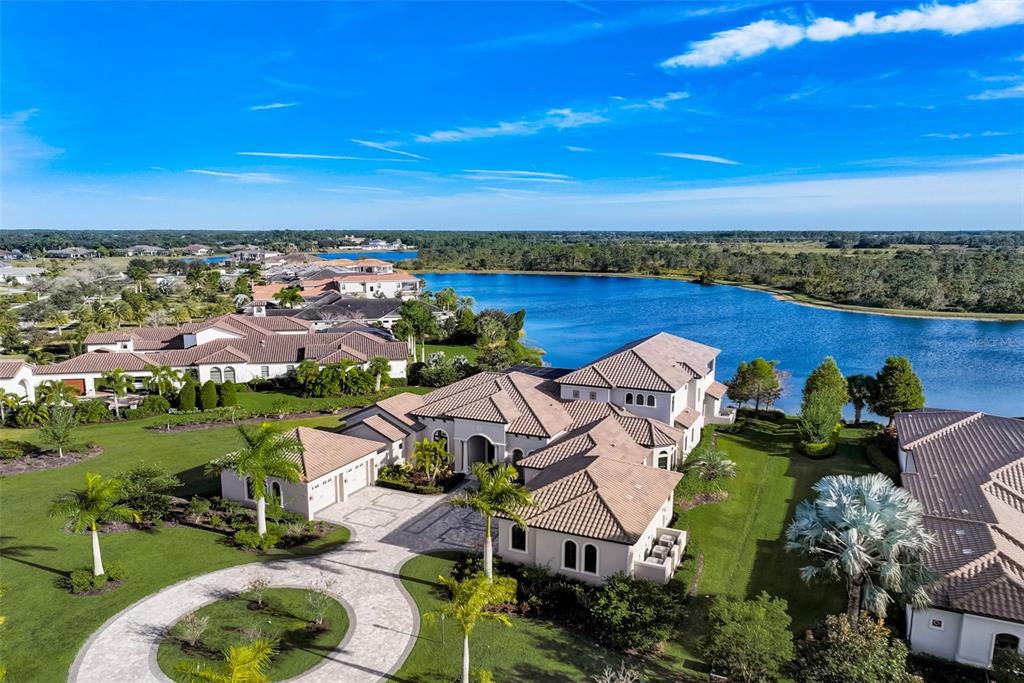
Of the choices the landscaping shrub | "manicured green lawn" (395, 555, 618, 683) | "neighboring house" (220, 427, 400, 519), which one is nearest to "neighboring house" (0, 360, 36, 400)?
the landscaping shrub

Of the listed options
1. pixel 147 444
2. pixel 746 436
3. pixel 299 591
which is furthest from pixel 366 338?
pixel 299 591

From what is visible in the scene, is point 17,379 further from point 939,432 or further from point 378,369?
point 939,432

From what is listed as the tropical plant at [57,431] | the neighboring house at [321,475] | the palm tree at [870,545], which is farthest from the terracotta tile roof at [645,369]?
the tropical plant at [57,431]

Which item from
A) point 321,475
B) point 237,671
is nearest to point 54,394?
point 321,475

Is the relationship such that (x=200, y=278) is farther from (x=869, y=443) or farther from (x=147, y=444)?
(x=869, y=443)

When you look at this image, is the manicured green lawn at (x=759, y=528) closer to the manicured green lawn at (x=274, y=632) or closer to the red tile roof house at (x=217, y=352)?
the manicured green lawn at (x=274, y=632)

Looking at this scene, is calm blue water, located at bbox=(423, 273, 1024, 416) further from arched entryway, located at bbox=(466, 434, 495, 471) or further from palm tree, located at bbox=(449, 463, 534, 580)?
palm tree, located at bbox=(449, 463, 534, 580)
